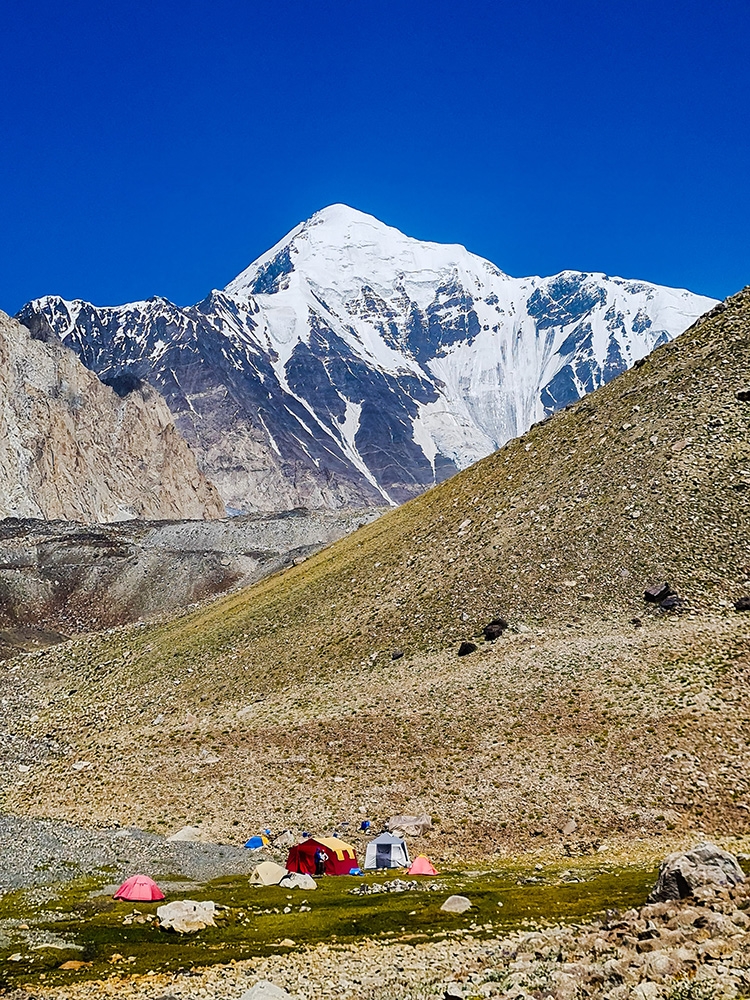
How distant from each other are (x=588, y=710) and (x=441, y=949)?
27.1 m

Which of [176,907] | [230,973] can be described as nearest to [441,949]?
[230,973]

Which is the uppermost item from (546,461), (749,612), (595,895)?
(546,461)

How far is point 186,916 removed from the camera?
2980 cm

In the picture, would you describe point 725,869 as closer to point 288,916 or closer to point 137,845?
point 288,916

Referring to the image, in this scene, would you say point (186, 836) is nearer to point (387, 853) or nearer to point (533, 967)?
point (387, 853)

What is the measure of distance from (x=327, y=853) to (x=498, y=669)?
19995 mm

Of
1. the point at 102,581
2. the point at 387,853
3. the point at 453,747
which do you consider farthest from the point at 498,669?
the point at 102,581

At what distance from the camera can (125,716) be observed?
6550cm

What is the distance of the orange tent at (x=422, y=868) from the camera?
37219 mm

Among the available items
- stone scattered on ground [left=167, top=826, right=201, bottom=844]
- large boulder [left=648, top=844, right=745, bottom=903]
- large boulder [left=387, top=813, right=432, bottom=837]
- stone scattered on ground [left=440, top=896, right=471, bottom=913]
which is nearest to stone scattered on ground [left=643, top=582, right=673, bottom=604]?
large boulder [left=387, top=813, right=432, bottom=837]

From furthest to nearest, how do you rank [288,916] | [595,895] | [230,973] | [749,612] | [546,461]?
1. [546,461]
2. [749,612]
3. [288,916]
4. [595,895]
5. [230,973]

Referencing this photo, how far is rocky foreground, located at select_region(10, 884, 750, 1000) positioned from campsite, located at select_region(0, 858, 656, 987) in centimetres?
109

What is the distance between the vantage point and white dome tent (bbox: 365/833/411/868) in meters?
40.2

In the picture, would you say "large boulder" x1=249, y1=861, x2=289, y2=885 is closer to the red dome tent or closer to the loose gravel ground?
the red dome tent
